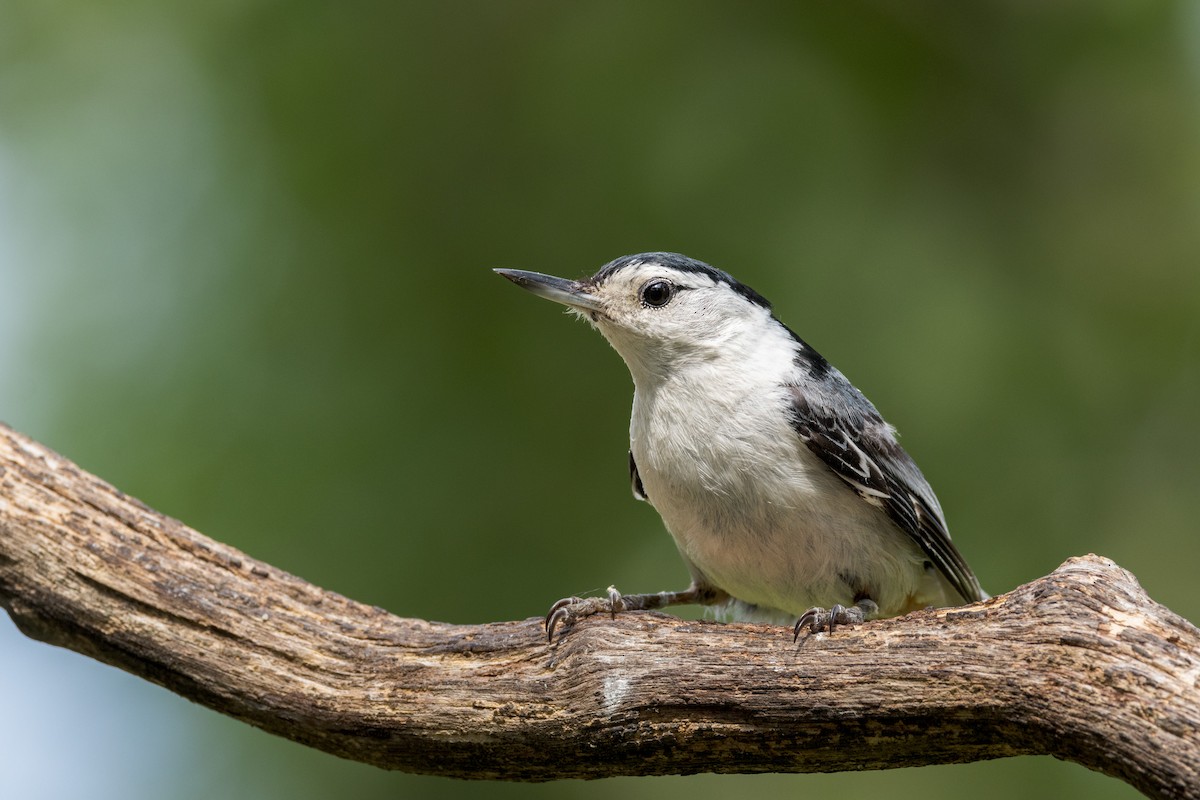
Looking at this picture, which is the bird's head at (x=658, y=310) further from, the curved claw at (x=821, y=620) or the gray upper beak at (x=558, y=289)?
the curved claw at (x=821, y=620)

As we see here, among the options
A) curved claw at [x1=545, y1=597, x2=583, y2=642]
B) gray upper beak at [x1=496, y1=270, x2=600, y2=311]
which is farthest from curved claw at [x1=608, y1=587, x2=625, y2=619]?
gray upper beak at [x1=496, y1=270, x2=600, y2=311]

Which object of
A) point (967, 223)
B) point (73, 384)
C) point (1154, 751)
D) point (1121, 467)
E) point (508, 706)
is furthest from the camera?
point (967, 223)

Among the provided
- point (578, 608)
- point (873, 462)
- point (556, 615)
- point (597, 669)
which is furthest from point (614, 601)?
point (873, 462)

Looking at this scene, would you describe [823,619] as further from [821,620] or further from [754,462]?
[754,462]

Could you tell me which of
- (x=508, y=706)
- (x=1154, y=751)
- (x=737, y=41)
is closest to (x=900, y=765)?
(x=1154, y=751)

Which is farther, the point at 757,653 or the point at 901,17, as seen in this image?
the point at 901,17

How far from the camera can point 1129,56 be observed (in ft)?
20.2

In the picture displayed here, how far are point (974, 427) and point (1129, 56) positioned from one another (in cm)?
243

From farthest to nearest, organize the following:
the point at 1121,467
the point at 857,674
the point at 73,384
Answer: the point at 1121,467
the point at 73,384
the point at 857,674

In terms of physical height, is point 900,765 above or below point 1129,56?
below

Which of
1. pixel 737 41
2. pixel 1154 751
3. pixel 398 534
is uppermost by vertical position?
pixel 737 41

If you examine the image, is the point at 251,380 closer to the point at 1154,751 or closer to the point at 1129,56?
the point at 1154,751

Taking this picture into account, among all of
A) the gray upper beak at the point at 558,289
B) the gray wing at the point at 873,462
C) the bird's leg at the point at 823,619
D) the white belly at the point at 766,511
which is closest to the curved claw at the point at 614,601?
the white belly at the point at 766,511

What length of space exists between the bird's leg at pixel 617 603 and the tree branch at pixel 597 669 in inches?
3.0
